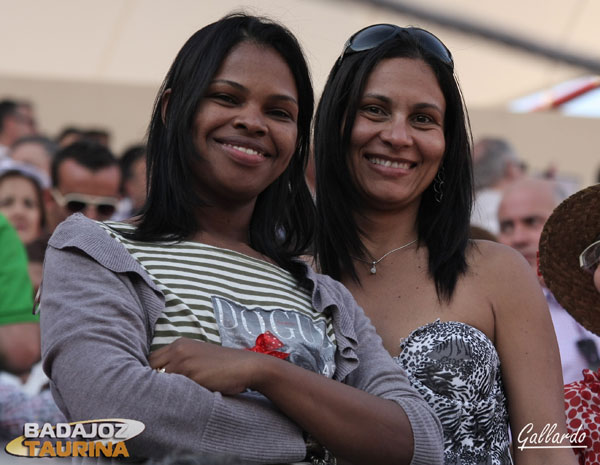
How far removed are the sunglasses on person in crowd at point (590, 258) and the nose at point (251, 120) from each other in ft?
4.52

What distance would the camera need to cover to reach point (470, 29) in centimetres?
701

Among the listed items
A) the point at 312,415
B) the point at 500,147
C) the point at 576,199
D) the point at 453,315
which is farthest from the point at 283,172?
the point at 500,147

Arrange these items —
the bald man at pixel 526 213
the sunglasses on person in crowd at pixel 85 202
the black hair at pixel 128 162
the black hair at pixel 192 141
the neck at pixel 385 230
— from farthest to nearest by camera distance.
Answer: the black hair at pixel 128 162 → the sunglasses on person in crowd at pixel 85 202 → the bald man at pixel 526 213 → the neck at pixel 385 230 → the black hair at pixel 192 141

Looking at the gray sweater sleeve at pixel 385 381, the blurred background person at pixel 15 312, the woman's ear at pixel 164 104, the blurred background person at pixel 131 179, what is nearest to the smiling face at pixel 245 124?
the woman's ear at pixel 164 104

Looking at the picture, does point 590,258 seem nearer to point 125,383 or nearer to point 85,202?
point 125,383

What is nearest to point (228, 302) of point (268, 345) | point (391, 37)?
point (268, 345)

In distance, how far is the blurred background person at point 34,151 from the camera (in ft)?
22.9

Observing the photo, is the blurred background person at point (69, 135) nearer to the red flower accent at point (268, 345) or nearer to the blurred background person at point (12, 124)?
the blurred background person at point (12, 124)

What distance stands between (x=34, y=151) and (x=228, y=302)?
5.16 metres

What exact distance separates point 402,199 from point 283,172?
21.0 inches

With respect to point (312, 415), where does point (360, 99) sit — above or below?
above

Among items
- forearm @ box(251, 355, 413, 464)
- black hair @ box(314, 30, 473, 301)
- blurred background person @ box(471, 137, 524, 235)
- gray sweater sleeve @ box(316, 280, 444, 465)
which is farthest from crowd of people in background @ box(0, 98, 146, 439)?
blurred background person @ box(471, 137, 524, 235)

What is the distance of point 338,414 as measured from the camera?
84.5 inches

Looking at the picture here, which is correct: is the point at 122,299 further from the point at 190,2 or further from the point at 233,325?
the point at 190,2
